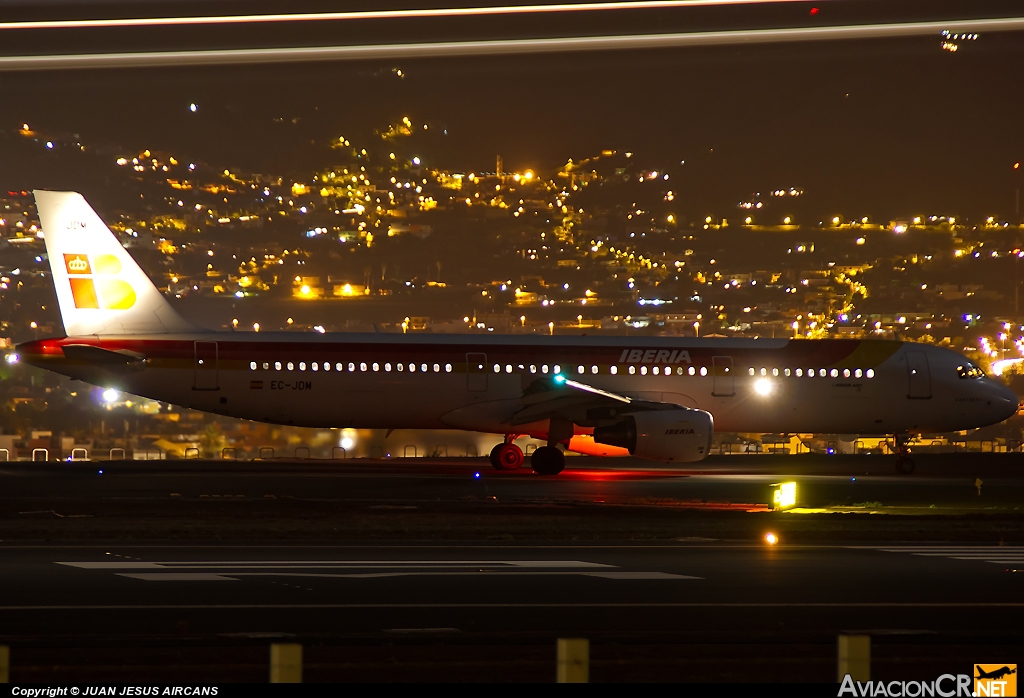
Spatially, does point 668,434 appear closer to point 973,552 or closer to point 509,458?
point 509,458

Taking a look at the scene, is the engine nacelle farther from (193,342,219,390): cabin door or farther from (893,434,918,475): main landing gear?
(193,342,219,390): cabin door

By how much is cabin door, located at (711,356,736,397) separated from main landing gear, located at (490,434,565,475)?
14.2ft

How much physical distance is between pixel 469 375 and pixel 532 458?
2.54 meters

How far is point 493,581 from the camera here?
14234 mm

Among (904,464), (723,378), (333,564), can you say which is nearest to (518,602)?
(333,564)

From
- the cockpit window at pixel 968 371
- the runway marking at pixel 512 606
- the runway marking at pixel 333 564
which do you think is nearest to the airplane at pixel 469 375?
the cockpit window at pixel 968 371

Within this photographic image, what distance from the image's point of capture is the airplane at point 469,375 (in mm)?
32375

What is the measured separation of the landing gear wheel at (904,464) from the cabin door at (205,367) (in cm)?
1812

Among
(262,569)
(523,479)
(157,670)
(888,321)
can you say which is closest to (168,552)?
(262,569)

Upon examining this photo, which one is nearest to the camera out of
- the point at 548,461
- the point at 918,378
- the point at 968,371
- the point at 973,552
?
the point at 973,552

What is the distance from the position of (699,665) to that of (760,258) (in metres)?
127

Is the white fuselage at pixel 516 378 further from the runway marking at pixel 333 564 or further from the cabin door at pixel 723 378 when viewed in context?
the runway marking at pixel 333 564

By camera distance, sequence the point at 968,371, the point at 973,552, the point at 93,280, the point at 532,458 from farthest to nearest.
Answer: the point at 968,371 → the point at 532,458 → the point at 93,280 → the point at 973,552

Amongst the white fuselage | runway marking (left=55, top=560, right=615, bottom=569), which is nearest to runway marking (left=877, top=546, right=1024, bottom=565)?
runway marking (left=55, top=560, right=615, bottom=569)
